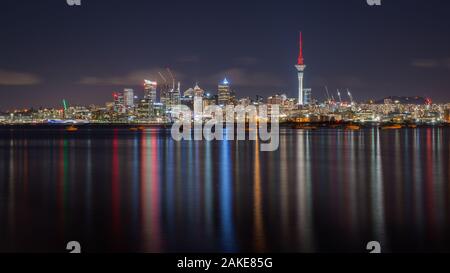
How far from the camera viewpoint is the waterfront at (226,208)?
9.74 m

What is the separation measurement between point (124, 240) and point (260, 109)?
147 m

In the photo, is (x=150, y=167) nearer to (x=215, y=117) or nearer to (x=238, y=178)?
(x=238, y=178)

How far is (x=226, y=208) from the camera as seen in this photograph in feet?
43.0

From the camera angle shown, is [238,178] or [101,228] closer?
[101,228]

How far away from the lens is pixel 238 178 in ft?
64.3

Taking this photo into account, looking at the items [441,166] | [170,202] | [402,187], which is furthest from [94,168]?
[441,166]


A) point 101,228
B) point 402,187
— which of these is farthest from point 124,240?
point 402,187

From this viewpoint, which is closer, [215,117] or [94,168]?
[94,168]

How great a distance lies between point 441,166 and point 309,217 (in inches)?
545

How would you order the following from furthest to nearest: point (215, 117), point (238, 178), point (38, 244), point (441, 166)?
1. point (215, 117)
2. point (441, 166)
3. point (238, 178)
4. point (38, 244)

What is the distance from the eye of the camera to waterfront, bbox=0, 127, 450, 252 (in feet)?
32.0

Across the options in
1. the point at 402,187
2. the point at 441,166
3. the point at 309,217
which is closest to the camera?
the point at 309,217

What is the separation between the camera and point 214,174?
21.1m

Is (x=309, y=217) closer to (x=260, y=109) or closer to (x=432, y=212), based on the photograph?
(x=432, y=212)
